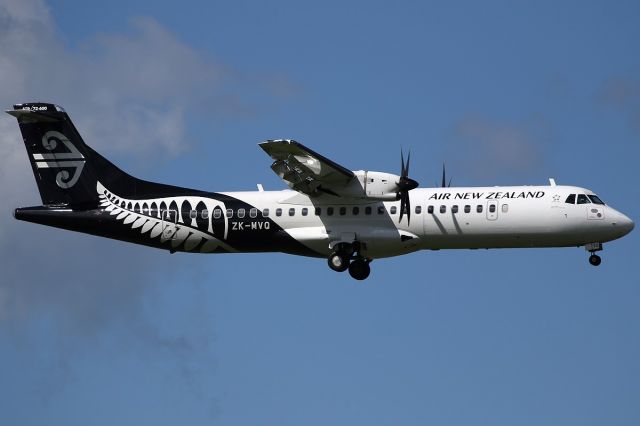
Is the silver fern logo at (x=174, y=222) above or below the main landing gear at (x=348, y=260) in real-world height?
above

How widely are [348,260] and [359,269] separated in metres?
0.64

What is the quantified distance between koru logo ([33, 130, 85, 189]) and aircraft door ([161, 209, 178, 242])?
3.47 m

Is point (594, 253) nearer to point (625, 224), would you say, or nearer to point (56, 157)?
point (625, 224)

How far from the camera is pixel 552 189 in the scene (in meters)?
34.5

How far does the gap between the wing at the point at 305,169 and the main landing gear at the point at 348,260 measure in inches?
66.7

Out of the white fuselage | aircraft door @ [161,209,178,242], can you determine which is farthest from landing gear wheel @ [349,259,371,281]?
aircraft door @ [161,209,178,242]

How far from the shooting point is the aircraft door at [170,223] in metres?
36.5

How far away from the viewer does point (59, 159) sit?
37.8 m

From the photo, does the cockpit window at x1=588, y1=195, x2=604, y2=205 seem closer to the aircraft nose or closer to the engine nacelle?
the aircraft nose

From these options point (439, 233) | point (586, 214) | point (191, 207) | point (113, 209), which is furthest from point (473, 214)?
point (113, 209)

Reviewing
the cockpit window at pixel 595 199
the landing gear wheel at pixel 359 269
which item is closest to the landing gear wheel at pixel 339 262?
the landing gear wheel at pixel 359 269

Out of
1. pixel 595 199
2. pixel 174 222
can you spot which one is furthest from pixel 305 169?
pixel 595 199

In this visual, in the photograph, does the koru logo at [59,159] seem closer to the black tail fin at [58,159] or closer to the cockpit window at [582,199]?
the black tail fin at [58,159]

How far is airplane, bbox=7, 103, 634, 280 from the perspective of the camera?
33.9 metres
